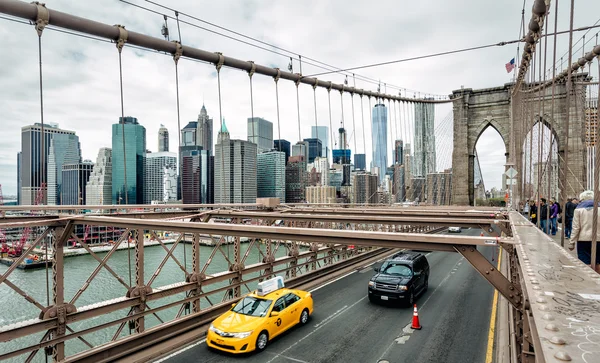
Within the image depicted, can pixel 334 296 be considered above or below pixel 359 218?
below

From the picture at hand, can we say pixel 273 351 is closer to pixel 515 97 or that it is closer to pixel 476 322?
pixel 476 322

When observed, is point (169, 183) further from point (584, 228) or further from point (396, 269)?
point (584, 228)

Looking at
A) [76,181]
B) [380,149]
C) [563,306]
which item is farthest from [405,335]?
[380,149]

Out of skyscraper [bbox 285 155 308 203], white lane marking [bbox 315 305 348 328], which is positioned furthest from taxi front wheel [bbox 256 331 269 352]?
skyscraper [bbox 285 155 308 203]

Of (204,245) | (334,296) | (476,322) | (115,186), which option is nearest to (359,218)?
(476,322)

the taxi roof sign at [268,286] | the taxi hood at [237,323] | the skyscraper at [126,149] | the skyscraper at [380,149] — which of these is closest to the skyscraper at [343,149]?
the skyscraper at [380,149]

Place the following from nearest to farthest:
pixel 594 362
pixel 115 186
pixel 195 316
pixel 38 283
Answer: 1. pixel 594 362
2. pixel 195 316
3. pixel 115 186
4. pixel 38 283
